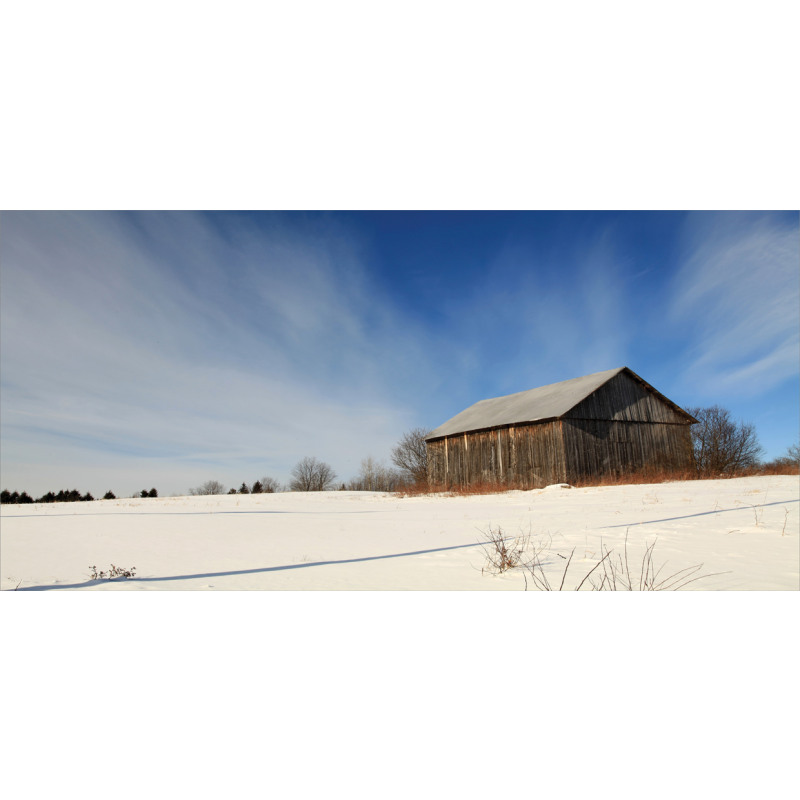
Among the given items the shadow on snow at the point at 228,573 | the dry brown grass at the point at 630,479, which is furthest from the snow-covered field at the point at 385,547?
the dry brown grass at the point at 630,479

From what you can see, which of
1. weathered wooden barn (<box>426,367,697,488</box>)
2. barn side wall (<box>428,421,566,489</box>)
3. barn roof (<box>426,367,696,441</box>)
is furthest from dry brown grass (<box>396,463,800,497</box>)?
barn roof (<box>426,367,696,441</box>)

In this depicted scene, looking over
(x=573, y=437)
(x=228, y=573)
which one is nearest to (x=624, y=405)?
(x=573, y=437)

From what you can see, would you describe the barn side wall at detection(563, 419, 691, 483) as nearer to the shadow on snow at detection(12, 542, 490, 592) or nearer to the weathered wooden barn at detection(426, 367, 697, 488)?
the weathered wooden barn at detection(426, 367, 697, 488)

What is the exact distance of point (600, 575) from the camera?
4.22 m

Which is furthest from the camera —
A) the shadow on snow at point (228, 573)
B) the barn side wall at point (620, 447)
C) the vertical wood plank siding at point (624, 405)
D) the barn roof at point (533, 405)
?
the barn roof at point (533, 405)

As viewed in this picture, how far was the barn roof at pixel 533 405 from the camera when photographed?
23281 millimetres

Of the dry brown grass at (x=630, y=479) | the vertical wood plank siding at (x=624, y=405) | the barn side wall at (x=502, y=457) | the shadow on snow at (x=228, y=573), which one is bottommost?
the shadow on snow at (x=228, y=573)

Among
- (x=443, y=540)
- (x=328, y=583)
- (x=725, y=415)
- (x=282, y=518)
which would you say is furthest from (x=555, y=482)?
(x=725, y=415)

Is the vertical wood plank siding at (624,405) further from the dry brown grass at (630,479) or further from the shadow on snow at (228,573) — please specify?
the shadow on snow at (228,573)

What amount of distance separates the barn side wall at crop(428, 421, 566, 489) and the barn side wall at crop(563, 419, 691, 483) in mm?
801

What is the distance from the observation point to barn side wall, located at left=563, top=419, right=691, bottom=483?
22.0 metres

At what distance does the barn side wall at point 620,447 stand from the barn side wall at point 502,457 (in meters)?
0.80

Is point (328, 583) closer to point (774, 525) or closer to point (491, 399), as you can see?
point (774, 525)

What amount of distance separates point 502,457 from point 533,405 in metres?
3.52
